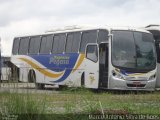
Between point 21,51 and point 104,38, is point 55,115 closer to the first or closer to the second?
point 104,38

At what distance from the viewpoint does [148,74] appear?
25062 millimetres

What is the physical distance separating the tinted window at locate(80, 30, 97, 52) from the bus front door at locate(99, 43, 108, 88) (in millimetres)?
607

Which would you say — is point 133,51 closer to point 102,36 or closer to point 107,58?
point 107,58

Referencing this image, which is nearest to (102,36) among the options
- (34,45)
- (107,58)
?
(107,58)

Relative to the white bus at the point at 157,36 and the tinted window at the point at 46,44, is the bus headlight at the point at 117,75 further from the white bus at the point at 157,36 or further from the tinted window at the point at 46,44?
the tinted window at the point at 46,44

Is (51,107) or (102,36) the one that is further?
(102,36)

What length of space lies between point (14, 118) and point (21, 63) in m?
22.6

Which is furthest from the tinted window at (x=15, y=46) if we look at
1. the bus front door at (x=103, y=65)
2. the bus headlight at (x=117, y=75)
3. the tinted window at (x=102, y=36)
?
the bus headlight at (x=117, y=75)

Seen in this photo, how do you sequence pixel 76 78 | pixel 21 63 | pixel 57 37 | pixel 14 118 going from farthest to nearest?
pixel 21 63 → pixel 57 37 → pixel 76 78 → pixel 14 118

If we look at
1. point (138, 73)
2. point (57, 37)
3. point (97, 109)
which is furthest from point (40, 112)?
point (57, 37)

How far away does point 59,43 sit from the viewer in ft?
94.5

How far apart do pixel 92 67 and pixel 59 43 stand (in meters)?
4.15

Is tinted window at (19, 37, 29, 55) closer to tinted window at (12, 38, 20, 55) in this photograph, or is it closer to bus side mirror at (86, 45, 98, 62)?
tinted window at (12, 38, 20, 55)

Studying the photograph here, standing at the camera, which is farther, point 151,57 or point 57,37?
point 57,37
